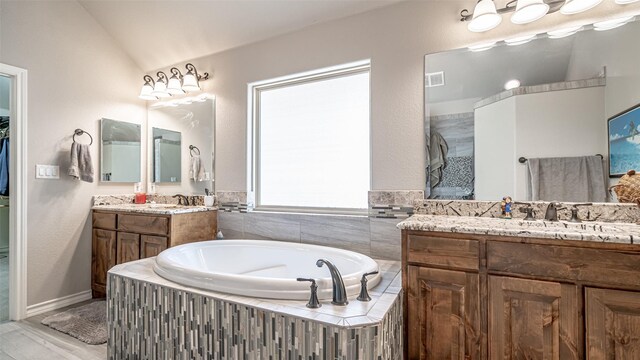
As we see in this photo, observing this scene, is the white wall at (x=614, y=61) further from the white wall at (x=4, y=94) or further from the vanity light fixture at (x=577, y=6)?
the white wall at (x=4, y=94)

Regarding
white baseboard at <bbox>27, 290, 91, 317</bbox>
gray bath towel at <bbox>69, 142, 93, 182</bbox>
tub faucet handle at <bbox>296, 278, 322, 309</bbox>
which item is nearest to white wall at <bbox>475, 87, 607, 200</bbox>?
tub faucet handle at <bbox>296, 278, 322, 309</bbox>

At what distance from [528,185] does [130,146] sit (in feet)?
11.9

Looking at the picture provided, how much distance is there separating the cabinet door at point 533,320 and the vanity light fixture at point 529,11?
4.83 feet

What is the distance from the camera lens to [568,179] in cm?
177

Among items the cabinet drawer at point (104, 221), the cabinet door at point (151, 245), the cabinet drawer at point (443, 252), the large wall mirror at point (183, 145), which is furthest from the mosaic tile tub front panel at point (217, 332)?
the large wall mirror at point (183, 145)

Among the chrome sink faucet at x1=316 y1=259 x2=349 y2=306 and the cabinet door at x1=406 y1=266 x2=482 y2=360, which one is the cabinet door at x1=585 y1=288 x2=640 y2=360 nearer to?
the cabinet door at x1=406 y1=266 x2=482 y2=360

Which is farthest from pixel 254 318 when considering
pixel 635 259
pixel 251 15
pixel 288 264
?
pixel 251 15

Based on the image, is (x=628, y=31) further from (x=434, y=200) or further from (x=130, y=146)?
(x=130, y=146)

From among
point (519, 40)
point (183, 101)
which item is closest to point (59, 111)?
point (183, 101)

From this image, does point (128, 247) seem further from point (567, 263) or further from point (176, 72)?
point (567, 263)

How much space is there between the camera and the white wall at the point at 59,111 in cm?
253

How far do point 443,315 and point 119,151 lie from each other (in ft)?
10.9

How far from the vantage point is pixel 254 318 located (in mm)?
1345

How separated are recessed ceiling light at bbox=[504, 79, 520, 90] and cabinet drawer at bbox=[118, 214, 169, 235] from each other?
2.65 m
